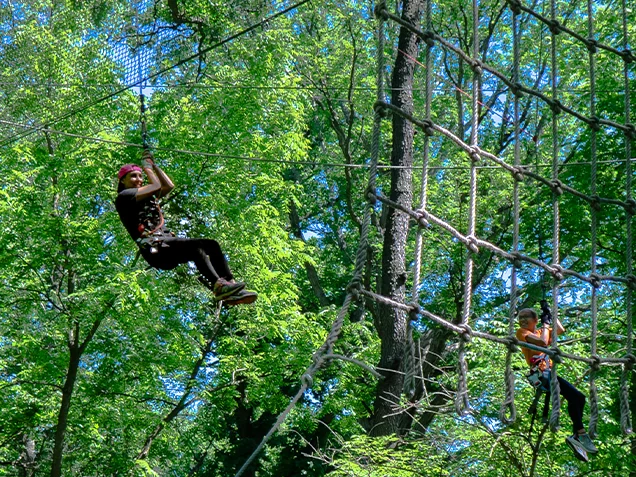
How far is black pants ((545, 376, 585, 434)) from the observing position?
612 cm

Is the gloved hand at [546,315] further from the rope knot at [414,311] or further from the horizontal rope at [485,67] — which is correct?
the rope knot at [414,311]

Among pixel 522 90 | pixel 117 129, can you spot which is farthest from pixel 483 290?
pixel 522 90

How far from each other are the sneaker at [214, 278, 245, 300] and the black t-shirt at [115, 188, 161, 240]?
2.31 ft

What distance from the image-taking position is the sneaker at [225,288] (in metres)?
6.35

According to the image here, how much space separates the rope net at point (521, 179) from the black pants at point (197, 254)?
4.40ft

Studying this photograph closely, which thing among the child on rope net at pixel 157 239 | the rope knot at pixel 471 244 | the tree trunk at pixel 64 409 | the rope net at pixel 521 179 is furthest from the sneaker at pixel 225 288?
the tree trunk at pixel 64 409

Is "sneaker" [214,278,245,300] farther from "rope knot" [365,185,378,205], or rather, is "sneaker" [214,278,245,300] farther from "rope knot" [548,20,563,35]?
"rope knot" [548,20,563,35]

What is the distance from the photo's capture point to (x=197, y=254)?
21.6 feet

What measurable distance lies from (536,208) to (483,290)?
12.1ft

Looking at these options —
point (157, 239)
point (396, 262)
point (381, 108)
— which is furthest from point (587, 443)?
point (396, 262)

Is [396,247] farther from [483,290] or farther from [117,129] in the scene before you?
[483,290]

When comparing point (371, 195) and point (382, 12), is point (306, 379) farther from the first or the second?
point (382, 12)

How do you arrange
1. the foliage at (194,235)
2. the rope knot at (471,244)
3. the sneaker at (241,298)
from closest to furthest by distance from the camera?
the rope knot at (471,244)
the sneaker at (241,298)
the foliage at (194,235)

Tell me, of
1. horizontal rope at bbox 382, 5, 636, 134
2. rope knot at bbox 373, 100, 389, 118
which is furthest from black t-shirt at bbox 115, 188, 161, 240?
rope knot at bbox 373, 100, 389, 118
